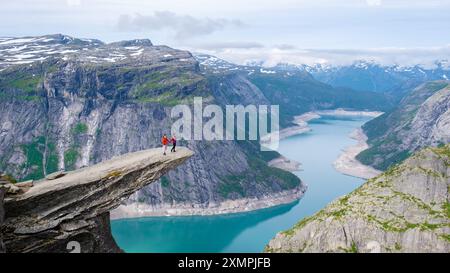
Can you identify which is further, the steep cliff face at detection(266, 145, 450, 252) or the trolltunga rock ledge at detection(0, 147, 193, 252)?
the steep cliff face at detection(266, 145, 450, 252)

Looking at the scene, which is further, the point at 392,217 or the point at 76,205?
the point at 392,217

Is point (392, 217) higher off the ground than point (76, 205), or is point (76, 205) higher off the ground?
point (76, 205)

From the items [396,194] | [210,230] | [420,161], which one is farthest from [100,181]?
[210,230]

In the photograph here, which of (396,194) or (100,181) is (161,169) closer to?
(100,181)

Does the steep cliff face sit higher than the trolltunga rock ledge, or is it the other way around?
the trolltunga rock ledge
